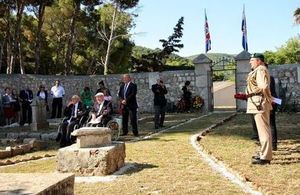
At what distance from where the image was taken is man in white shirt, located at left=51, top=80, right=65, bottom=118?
57.8 feet

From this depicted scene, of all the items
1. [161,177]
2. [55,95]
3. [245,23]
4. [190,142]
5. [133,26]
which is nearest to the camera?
[161,177]

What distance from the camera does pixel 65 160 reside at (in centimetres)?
655

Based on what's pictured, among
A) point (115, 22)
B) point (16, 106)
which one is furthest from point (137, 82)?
point (115, 22)

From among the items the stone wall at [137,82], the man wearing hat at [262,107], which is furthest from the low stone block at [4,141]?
the stone wall at [137,82]

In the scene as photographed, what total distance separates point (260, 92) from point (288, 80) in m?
12.1

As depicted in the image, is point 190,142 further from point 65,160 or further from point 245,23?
point 245,23

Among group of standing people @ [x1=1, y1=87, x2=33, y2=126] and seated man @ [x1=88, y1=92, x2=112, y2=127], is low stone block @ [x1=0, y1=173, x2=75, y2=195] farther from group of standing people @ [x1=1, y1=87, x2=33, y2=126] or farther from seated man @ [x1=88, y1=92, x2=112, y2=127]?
group of standing people @ [x1=1, y1=87, x2=33, y2=126]

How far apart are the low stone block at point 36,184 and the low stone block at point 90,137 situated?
93.1 inches

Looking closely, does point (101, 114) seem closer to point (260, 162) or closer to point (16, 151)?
point (16, 151)

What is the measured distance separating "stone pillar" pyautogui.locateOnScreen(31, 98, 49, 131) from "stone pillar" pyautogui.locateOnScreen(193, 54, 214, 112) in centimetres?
747

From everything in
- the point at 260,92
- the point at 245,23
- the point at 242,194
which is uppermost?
the point at 245,23

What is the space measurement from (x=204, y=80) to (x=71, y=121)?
10162 mm

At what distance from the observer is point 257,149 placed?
8367 mm

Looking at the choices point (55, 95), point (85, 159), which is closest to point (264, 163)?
point (85, 159)
